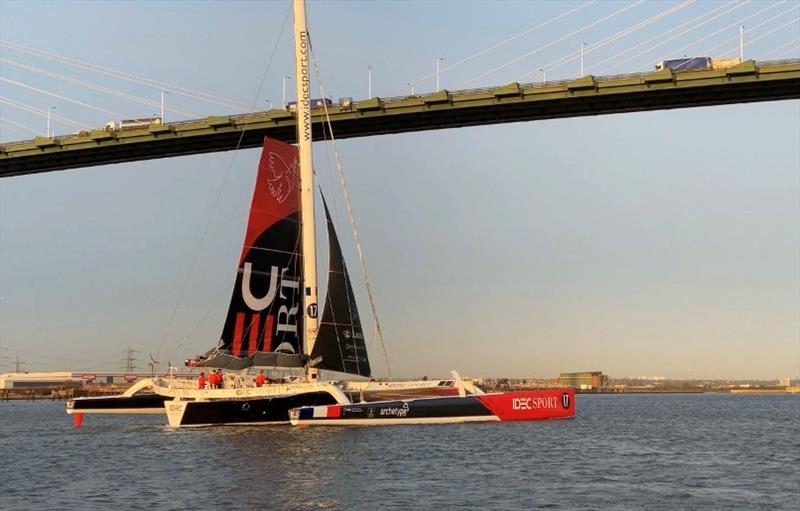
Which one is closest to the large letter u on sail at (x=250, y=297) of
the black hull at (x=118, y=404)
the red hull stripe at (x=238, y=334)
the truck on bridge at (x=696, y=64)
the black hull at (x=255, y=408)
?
the red hull stripe at (x=238, y=334)

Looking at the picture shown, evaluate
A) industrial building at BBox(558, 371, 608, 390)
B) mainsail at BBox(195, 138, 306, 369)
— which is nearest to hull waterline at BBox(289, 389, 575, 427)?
mainsail at BBox(195, 138, 306, 369)

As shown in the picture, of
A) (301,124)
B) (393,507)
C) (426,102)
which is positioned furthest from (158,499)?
(426,102)

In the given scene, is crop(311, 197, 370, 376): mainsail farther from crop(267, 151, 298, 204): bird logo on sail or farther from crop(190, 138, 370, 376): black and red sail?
crop(267, 151, 298, 204): bird logo on sail

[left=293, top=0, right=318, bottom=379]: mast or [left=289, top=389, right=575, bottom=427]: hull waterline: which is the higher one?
[left=293, top=0, right=318, bottom=379]: mast

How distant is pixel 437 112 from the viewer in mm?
44938

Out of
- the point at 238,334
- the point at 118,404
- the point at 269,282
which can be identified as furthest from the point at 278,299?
the point at 118,404

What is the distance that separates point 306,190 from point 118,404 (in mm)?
11854

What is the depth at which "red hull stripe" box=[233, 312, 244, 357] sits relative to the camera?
113ft

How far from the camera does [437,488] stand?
19250mm

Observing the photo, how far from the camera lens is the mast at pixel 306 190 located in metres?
36.3

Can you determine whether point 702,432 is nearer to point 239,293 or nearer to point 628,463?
point 628,463

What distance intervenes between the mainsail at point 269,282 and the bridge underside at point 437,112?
10.0 meters

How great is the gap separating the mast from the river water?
540 cm

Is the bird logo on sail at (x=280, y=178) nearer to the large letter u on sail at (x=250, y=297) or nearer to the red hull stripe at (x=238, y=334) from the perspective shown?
the large letter u on sail at (x=250, y=297)
